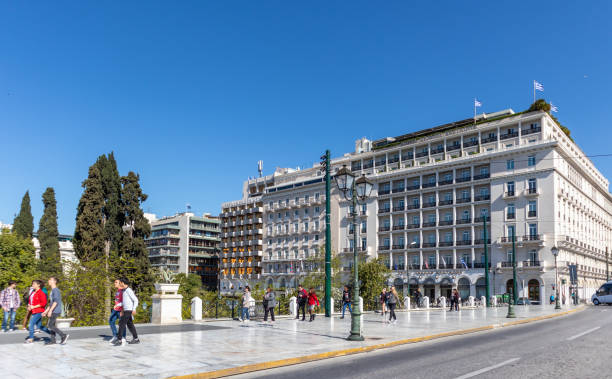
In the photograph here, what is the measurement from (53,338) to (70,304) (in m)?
10.7

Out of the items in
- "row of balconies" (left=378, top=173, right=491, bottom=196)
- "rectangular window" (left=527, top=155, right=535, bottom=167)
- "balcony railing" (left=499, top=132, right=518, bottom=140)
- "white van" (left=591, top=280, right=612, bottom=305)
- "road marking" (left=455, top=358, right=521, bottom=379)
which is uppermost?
"balcony railing" (left=499, top=132, right=518, bottom=140)

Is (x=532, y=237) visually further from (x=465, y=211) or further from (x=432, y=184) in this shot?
(x=432, y=184)

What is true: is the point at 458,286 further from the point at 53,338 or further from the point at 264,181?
the point at 53,338

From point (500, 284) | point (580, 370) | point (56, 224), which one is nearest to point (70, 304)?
point (580, 370)

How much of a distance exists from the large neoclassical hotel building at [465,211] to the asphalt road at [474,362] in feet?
184

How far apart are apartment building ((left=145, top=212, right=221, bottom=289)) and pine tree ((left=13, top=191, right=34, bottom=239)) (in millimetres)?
56337

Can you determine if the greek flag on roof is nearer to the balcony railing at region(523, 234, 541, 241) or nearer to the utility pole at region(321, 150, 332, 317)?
the balcony railing at region(523, 234, 541, 241)

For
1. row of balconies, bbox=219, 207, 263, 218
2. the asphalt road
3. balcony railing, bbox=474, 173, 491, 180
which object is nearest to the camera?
the asphalt road

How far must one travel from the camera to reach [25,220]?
6225 cm

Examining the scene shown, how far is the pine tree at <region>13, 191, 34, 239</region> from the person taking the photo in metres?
61.2

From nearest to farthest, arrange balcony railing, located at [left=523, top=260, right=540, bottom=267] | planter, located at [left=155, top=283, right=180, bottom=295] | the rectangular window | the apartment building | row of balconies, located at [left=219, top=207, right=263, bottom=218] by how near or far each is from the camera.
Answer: planter, located at [left=155, top=283, right=180, bottom=295] → balcony railing, located at [left=523, top=260, right=540, bottom=267] → the rectangular window → row of balconies, located at [left=219, top=207, right=263, bottom=218] → the apartment building

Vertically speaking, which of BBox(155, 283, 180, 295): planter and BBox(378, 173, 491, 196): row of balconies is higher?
BBox(378, 173, 491, 196): row of balconies

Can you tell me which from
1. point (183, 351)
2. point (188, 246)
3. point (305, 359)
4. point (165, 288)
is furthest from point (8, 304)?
point (188, 246)

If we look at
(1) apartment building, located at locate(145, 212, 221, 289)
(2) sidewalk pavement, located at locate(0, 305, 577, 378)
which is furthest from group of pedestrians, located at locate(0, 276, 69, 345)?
(1) apartment building, located at locate(145, 212, 221, 289)
